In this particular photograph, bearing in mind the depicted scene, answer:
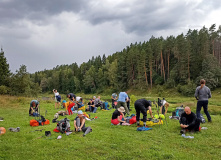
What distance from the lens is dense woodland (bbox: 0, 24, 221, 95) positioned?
4513cm

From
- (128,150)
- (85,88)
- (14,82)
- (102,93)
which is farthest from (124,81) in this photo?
(128,150)

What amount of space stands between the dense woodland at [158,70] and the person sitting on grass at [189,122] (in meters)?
32.5

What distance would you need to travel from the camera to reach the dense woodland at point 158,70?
148ft

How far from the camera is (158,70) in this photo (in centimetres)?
7000

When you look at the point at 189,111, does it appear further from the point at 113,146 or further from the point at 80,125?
the point at 80,125

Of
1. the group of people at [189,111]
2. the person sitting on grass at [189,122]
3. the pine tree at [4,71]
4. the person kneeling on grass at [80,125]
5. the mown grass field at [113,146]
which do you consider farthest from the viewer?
the pine tree at [4,71]

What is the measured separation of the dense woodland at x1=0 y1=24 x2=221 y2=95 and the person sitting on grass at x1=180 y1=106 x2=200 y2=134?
32.5 m

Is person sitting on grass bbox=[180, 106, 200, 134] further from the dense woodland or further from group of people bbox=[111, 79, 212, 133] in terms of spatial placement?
the dense woodland

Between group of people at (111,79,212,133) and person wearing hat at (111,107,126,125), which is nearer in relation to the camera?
group of people at (111,79,212,133)

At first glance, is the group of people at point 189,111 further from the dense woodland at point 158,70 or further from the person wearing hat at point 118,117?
the dense woodland at point 158,70

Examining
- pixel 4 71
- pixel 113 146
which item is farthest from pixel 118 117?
pixel 4 71

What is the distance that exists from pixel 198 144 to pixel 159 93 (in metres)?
45.5

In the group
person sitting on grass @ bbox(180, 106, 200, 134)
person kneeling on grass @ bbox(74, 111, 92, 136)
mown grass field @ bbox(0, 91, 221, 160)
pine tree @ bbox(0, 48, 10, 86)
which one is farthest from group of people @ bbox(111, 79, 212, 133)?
pine tree @ bbox(0, 48, 10, 86)

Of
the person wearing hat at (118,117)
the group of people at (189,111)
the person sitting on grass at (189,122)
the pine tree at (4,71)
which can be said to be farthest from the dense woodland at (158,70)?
the person sitting on grass at (189,122)
